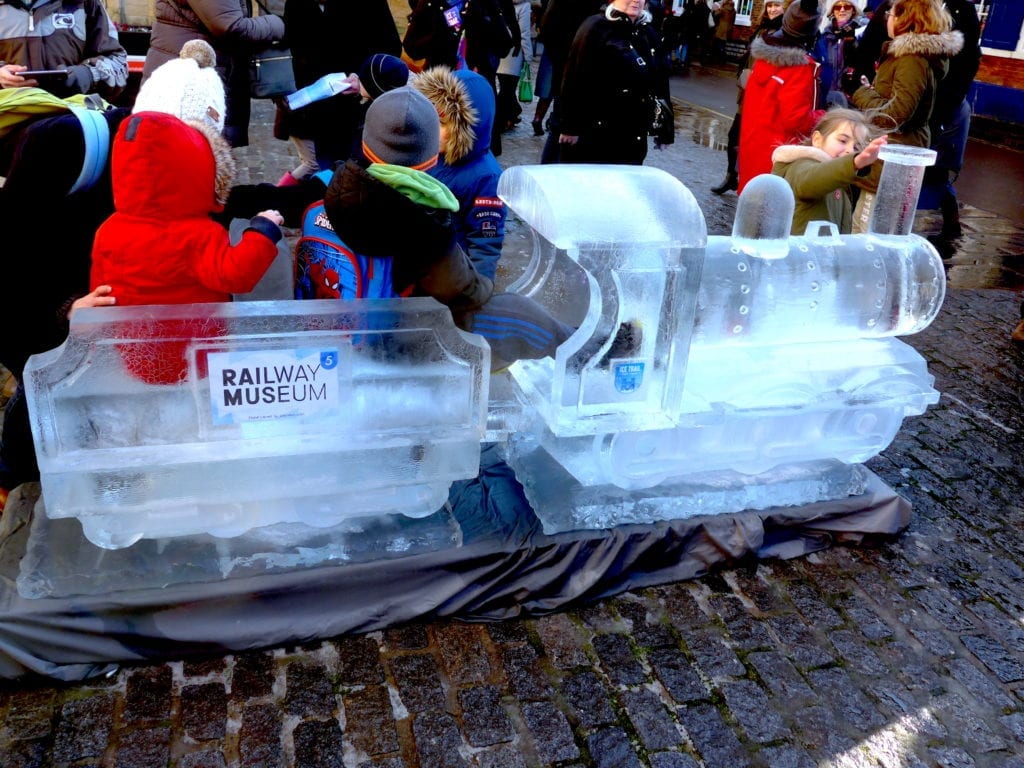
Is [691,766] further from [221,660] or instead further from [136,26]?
[136,26]

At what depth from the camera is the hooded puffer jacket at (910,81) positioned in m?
5.82

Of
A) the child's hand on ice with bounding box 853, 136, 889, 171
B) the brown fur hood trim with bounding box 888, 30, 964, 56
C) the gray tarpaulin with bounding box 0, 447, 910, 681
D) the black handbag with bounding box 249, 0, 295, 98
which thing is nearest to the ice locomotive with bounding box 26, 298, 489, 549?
the gray tarpaulin with bounding box 0, 447, 910, 681

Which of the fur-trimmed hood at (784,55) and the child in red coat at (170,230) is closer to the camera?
the child in red coat at (170,230)

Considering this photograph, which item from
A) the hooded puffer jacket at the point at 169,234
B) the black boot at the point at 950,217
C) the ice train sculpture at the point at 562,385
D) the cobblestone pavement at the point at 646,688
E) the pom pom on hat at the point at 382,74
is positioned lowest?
the cobblestone pavement at the point at 646,688

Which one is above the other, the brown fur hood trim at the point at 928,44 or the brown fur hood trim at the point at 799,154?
the brown fur hood trim at the point at 928,44

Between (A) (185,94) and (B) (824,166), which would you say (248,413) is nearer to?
(A) (185,94)

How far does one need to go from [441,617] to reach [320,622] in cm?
37

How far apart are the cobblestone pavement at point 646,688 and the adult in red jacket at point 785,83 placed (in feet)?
10.8

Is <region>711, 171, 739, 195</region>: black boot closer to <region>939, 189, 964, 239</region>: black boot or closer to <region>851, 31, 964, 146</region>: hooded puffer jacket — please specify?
<region>939, 189, 964, 239</region>: black boot

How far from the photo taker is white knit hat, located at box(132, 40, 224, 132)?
290cm

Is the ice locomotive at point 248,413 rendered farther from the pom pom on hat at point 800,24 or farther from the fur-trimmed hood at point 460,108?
the pom pom on hat at point 800,24

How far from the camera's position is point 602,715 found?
250 centimetres

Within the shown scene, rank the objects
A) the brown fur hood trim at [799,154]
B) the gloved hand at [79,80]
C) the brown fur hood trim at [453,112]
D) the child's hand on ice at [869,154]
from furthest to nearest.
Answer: the gloved hand at [79,80]
the brown fur hood trim at [799,154]
the brown fur hood trim at [453,112]
the child's hand on ice at [869,154]

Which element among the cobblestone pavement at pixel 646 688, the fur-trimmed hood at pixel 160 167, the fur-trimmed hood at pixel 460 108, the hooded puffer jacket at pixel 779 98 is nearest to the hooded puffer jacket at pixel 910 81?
the hooded puffer jacket at pixel 779 98
